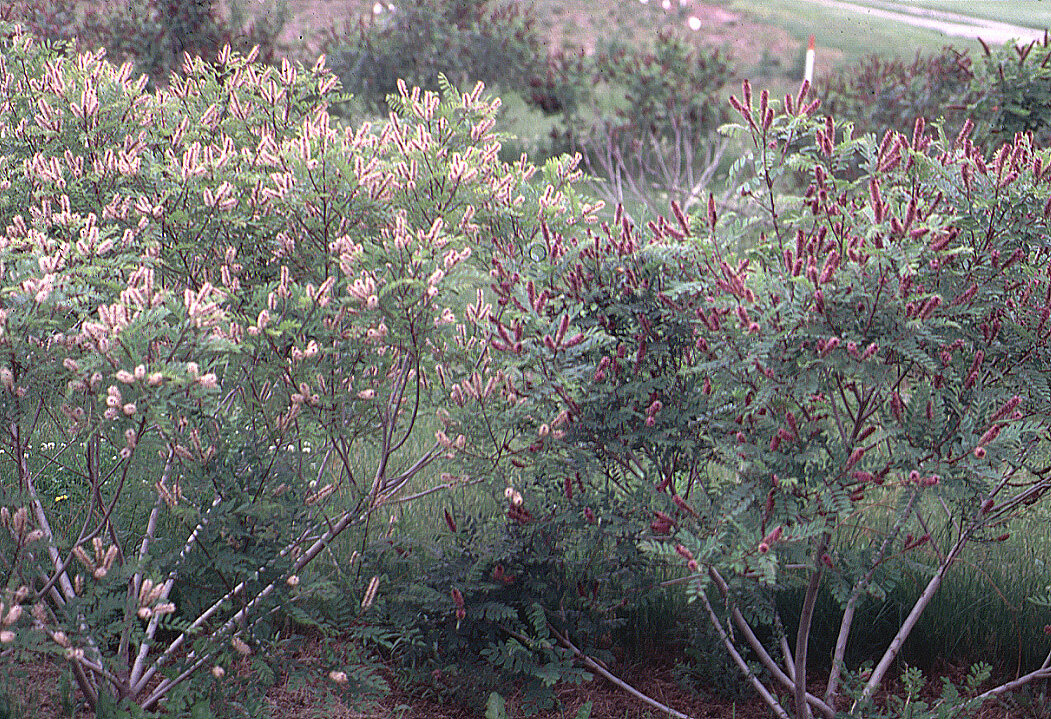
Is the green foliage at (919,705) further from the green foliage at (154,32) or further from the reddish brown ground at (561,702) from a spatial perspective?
the green foliage at (154,32)

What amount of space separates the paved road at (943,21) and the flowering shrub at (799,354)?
2207 centimetres

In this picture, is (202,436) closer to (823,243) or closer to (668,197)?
(823,243)

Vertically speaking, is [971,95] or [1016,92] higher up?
[1016,92]

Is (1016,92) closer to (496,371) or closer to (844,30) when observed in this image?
(496,371)

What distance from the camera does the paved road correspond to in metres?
22.9

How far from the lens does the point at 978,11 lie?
24.3 m

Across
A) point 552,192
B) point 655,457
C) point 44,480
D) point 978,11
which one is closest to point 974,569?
point 655,457

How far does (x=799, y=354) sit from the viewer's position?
7.31 ft

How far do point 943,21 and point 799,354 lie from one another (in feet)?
87.4

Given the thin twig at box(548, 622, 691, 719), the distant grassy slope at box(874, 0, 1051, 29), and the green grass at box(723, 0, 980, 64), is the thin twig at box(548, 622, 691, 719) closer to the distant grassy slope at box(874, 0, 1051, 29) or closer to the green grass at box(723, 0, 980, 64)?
the green grass at box(723, 0, 980, 64)

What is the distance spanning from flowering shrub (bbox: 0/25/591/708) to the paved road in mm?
22350

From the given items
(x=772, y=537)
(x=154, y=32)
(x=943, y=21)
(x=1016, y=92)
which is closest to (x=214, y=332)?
(x=772, y=537)

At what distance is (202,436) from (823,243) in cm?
170

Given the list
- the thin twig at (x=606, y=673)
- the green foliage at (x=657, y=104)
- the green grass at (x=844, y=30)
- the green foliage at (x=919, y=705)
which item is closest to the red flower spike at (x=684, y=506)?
the thin twig at (x=606, y=673)
